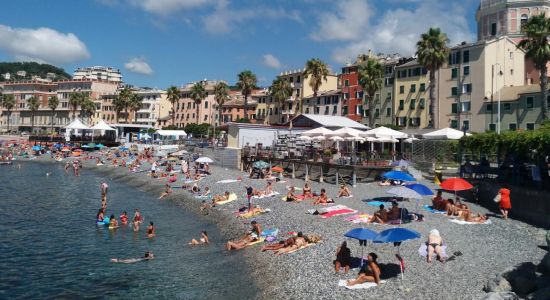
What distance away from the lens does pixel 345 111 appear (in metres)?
77.8

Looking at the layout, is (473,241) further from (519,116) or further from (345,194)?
(519,116)

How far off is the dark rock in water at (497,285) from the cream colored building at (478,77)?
48.4m

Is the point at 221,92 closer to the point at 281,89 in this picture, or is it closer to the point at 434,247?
the point at 281,89

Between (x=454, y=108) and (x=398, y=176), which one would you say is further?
(x=454, y=108)

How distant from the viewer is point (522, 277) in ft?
42.3

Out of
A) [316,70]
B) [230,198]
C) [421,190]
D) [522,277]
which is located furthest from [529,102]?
[522,277]

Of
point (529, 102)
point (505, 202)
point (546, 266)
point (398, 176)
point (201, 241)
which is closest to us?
point (546, 266)

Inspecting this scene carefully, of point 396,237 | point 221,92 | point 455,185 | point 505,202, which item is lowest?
point 396,237

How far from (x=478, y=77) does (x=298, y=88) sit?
38.8 metres

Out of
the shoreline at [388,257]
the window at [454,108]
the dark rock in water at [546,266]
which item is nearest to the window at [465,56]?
the window at [454,108]

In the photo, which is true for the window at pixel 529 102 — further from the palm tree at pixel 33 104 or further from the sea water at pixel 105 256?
the palm tree at pixel 33 104

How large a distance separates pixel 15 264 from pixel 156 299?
8412 mm

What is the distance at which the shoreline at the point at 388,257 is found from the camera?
1409 centimetres

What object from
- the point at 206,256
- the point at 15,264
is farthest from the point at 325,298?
the point at 15,264
